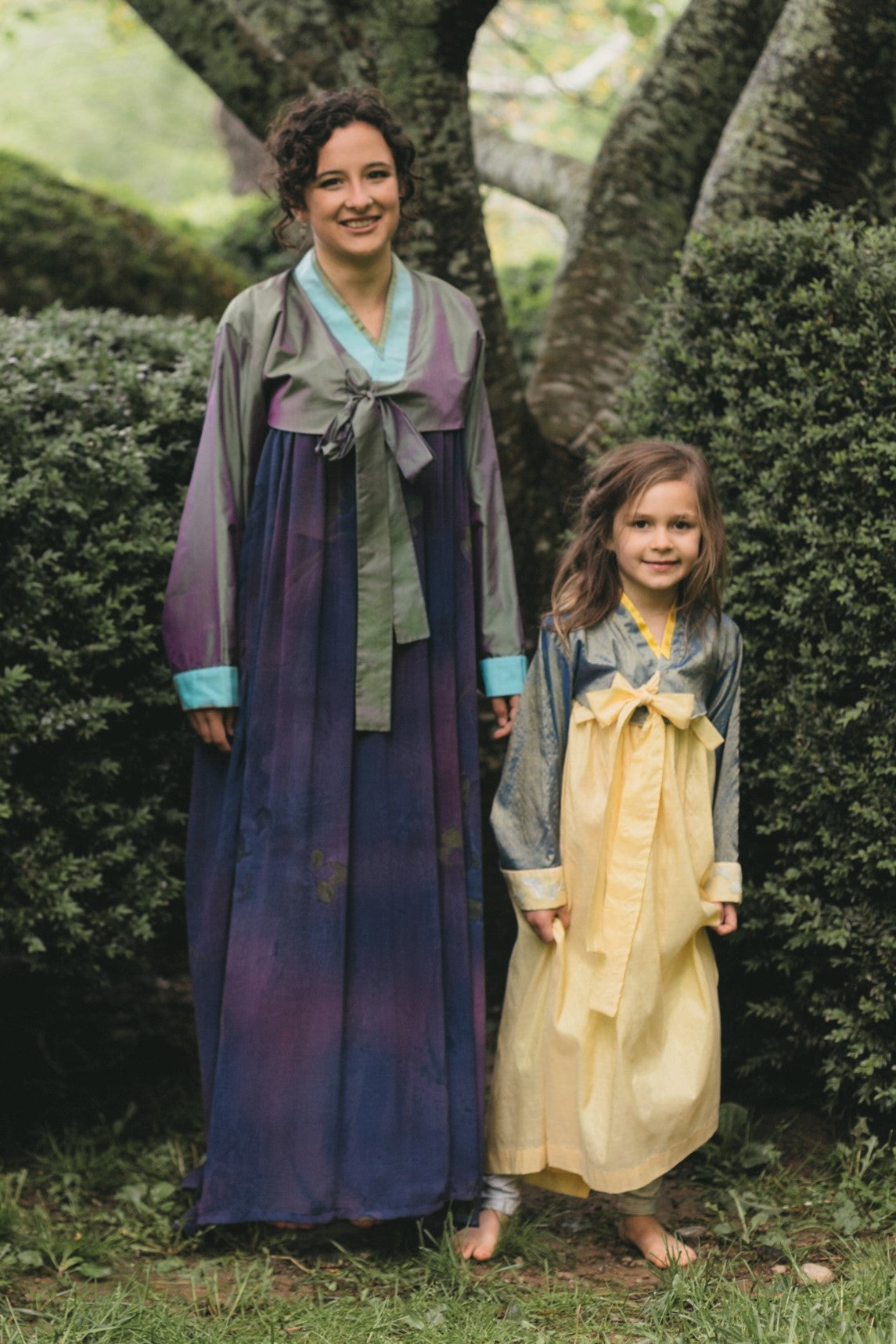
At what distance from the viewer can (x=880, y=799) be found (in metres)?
2.82

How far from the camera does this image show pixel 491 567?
289cm

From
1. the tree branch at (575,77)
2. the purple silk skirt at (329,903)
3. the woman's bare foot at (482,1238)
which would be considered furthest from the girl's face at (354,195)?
the tree branch at (575,77)

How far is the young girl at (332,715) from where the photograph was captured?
2.71m

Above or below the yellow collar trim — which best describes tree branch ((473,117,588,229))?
above

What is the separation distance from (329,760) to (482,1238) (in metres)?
1.04

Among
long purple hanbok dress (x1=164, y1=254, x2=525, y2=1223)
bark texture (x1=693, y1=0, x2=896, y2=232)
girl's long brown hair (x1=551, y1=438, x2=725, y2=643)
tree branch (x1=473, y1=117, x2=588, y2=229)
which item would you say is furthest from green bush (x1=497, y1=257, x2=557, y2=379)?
long purple hanbok dress (x1=164, y1=254, x2=525, y2=1223)

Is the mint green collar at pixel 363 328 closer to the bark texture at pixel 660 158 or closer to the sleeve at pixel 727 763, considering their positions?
the sleeve at pixel 727 763

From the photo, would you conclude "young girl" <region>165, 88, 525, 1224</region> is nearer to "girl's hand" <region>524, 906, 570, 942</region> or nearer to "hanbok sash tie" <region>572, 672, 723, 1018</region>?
"girl's hand" <region>524, 906, 570, 942</region>

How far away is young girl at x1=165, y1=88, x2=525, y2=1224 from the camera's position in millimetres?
2715

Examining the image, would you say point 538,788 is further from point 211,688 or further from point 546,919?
point 211,688

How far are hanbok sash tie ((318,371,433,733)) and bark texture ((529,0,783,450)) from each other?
218 cm

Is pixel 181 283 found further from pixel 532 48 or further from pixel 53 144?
pixel 53 144

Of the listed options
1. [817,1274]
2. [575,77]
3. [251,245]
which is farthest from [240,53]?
[575,77]

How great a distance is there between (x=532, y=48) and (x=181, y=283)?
369 inches
